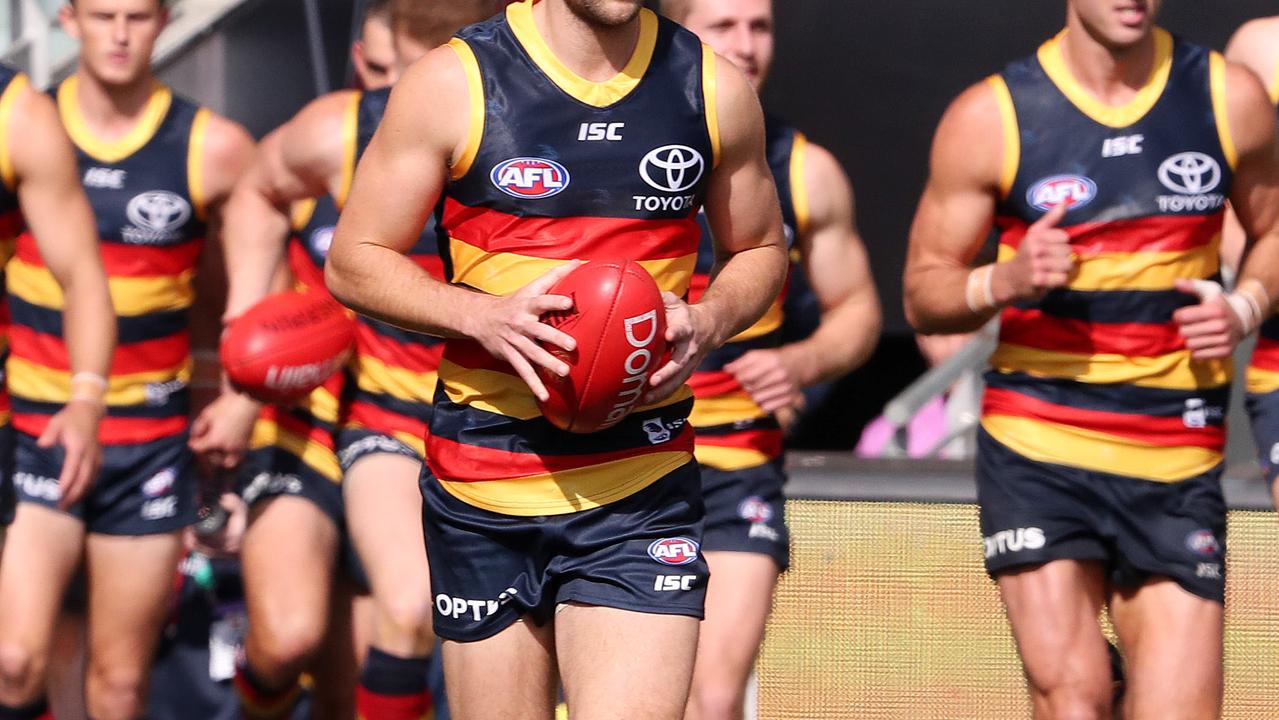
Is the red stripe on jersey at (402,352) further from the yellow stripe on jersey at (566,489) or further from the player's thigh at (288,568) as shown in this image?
the yellow stripe on jersey at (566,489)

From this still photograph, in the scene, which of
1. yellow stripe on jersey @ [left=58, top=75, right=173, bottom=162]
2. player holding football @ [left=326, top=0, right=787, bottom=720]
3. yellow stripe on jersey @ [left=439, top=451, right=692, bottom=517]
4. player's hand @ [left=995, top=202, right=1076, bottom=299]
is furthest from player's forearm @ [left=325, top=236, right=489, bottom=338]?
yellow stripe on jersey @ [left=58, top=75, right=173, bottom=162]

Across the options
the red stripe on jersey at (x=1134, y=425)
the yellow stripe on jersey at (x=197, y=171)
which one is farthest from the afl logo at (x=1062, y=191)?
the yellow stripe on jersey at (x=197, y=171)

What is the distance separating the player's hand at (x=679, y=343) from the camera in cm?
398

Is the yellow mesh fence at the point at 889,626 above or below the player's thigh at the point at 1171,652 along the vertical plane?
below

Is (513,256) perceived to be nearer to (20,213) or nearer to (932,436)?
(20,213)

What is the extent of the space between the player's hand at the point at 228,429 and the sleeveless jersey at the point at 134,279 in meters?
0.43

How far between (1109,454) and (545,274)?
1957 mm

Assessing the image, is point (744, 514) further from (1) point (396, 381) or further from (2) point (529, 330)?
(2) point (529, 330)

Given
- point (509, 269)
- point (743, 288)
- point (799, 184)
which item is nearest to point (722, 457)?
point (799, 184)

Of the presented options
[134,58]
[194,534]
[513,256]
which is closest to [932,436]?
[194,534]

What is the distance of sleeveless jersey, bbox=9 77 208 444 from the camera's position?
6.88 m

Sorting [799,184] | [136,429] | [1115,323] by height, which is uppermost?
[1115,323]

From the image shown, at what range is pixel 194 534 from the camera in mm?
7949

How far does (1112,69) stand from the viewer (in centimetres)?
531
